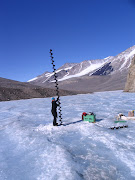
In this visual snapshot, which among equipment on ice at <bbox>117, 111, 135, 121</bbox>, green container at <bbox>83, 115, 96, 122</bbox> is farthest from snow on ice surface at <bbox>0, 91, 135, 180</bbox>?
equipment on ice at <bbox>117, 111, 135, 121</bbox>

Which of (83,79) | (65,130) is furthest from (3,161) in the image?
(83,79)

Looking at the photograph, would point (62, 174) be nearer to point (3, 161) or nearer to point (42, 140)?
point (3, 161)

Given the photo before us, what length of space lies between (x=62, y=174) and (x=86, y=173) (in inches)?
24.6

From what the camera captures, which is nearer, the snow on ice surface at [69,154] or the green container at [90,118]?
the snow on ice surface at [69,154]

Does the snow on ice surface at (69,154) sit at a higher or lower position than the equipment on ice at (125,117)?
lower

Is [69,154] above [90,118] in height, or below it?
below

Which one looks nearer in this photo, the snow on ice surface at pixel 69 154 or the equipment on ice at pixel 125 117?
the snow on ice surface at pixel 69 154

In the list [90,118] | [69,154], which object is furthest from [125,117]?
[69,154]

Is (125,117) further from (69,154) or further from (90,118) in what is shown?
(69,154)

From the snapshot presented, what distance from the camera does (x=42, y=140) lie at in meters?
6.64

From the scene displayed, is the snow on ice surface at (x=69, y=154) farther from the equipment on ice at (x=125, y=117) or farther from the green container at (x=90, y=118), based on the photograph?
the equipment on ice at (x=125, y=117)

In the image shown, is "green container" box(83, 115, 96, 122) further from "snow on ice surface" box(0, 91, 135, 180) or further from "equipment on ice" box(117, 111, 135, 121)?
"equipment on ice" box(117, 111, 135, 121)

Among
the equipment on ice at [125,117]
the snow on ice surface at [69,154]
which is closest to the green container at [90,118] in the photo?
the snow on ice surface at [69,154]

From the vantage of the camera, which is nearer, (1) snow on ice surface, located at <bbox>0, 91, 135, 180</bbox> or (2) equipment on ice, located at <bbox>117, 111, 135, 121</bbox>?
(1) snow on ice surface, located at <bbox>0, 91, 135, 180</bbox>
